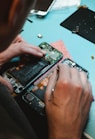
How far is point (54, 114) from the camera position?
2.13 feet

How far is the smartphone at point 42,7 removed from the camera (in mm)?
925

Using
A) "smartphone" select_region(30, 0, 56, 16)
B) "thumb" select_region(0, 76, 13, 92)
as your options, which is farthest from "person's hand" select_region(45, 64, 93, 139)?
"smartphone" select_region(30, 0, 56, 16)

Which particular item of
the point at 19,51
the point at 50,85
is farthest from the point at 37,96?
the point at 19,51

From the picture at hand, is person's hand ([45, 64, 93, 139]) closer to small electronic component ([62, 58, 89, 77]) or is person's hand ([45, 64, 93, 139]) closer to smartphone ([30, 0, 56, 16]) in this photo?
small electronic component ([62, 58, 89, 77])

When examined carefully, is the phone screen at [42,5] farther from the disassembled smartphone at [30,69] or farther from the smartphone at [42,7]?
the disassembled smartphone at [30,69]

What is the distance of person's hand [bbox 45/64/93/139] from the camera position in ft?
2.09

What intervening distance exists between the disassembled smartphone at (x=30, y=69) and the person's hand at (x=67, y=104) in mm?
69

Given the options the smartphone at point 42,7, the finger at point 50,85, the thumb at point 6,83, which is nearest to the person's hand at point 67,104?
the finger at point 50,85

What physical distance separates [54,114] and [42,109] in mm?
46

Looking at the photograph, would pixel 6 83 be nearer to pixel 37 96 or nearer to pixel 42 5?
pixel 37 96

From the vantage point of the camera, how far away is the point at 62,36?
863 millimetres

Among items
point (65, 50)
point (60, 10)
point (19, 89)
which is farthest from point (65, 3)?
point (19, 89)

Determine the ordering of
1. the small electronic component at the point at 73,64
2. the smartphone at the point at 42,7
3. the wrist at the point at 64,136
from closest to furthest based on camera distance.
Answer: the wrist at the point at 64,136 < the small electronic component at the point at 73,64 < the smartphone at the point at 42,7

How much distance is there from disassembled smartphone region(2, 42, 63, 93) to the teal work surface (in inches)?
2.0
